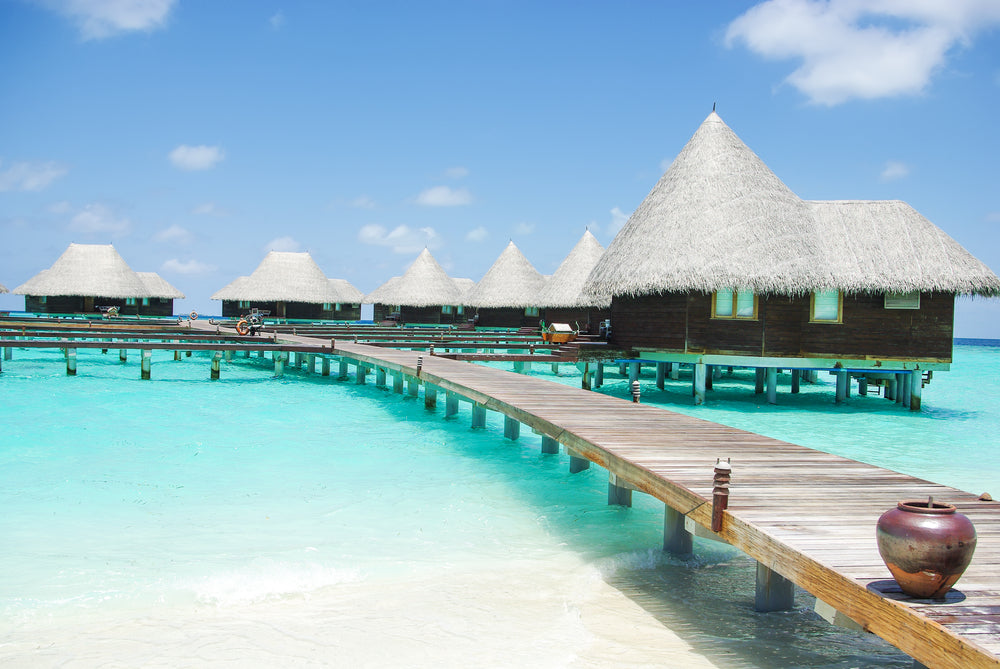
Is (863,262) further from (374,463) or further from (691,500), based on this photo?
(691,500)

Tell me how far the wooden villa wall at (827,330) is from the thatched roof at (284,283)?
32.6 metres

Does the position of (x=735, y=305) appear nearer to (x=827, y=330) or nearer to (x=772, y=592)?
(x=827, y=330)

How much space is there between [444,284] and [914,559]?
42.4 metres

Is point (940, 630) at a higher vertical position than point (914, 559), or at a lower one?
lower

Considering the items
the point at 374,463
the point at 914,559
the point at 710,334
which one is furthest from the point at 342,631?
the point at 710,334

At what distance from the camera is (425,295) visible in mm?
44000

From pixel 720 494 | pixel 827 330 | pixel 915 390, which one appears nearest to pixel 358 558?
pixel 720 494

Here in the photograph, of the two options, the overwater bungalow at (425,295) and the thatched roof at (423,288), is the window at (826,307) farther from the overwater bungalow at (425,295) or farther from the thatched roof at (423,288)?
the overwater bungalow at (425,295)

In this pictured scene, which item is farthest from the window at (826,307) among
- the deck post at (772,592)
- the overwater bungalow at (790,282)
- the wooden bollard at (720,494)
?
the wooden bollard at (720,494)

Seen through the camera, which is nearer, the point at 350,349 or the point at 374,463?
the point at 374,463

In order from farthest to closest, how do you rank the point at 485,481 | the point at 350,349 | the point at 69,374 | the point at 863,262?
the point at 69,374 < the point at 350,349 < the point at 863,262 < the point at 485,481

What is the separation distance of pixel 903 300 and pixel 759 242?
3441 mm

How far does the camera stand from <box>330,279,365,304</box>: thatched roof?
4825cm

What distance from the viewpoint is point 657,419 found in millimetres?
8328
